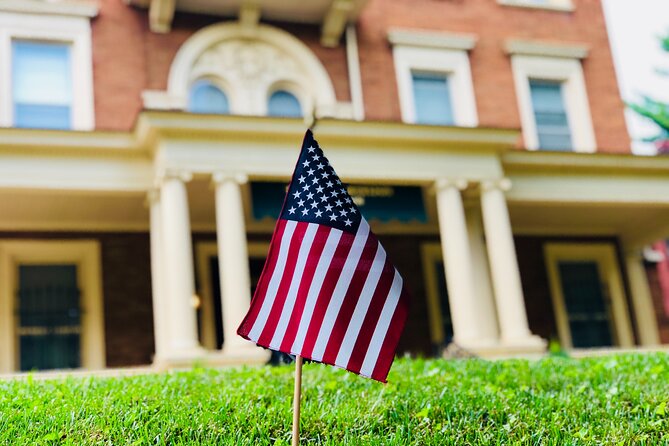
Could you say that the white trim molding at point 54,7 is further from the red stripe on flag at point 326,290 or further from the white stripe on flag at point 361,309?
the white stripe on flag at point 361,309

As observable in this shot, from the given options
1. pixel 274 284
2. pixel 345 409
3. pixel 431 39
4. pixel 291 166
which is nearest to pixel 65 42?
pixel 291 166

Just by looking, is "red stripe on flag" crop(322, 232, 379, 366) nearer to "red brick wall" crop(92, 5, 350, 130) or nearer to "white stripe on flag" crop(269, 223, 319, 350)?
"white stripe on flag" crop(269, 223, 319, 350)

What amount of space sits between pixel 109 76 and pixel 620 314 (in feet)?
43.1

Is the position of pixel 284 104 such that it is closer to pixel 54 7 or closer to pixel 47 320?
pixel 54 7

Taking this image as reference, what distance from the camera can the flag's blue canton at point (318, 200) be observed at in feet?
20.3

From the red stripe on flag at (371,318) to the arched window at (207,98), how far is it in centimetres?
1150

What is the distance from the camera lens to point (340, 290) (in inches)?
240

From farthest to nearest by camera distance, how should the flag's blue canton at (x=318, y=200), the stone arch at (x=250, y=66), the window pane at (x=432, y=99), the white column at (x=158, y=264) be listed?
the window pane at (x=432, y=99)
the stone arch at (x=250, y=66)
the white column at (x=158, y=264)
the flag's blue canton at (x=318, y=200)

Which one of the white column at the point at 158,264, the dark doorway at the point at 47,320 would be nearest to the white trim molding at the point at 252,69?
the white column at the point at 158,264

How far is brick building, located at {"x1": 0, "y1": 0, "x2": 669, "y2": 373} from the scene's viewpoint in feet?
46.7

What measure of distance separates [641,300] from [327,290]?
16440mm

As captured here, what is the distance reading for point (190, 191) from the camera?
599 inches

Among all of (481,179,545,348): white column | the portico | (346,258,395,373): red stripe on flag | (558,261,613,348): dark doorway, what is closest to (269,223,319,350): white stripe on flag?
(346,258,395,373): red stripe on flag

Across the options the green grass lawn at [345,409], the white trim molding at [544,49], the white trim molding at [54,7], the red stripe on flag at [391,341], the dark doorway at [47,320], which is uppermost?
the white trim molding at [54,7]
